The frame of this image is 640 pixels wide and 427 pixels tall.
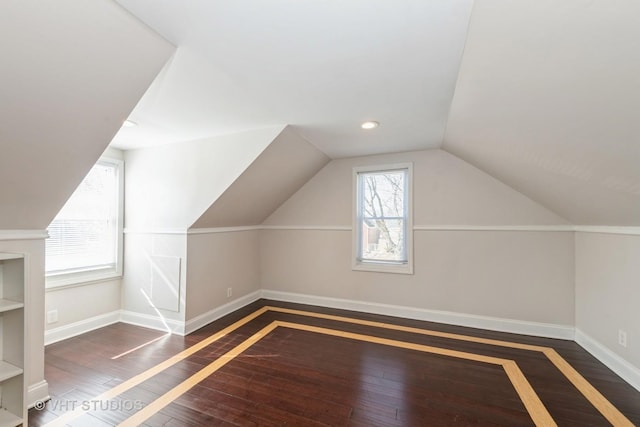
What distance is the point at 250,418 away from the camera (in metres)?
1.87

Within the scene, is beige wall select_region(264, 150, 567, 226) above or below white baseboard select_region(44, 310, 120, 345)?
above

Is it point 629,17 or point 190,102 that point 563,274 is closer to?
point 629,17

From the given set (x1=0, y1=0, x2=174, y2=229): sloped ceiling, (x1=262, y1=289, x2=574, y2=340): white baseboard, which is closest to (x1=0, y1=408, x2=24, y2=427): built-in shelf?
(x1=0, y1=0, x2=174, y2=229): sloped ceiling

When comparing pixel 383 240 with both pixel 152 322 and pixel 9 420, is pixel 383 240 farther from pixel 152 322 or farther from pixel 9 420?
pixel 9 420

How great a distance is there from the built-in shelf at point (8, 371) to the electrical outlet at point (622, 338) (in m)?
4.46

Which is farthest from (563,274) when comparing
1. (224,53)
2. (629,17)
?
(224,53)

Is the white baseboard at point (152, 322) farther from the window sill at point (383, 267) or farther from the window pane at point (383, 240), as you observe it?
the window pane at point (383, 240)

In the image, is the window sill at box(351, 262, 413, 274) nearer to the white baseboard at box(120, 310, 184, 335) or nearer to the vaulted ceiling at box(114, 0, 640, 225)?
the vaulted ceiling at box(114, 0, 640, 225)

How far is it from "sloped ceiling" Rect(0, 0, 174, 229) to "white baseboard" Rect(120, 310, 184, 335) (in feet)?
5.81

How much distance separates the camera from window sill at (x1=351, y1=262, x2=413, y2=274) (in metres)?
3.73

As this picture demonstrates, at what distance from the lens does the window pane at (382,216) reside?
3916 millimetres

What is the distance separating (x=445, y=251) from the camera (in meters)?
3.56

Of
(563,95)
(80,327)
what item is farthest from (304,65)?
(80,327)

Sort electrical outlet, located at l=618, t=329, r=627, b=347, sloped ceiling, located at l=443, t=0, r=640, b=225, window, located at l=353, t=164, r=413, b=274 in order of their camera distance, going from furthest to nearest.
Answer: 1. window, located at l=353, t=164, r=413, b=274
2. electrical outlet, located at l=618, t=329, r=627, b=347
3. sloped ceiling, located at l=443, t=0, r=640, b=225
